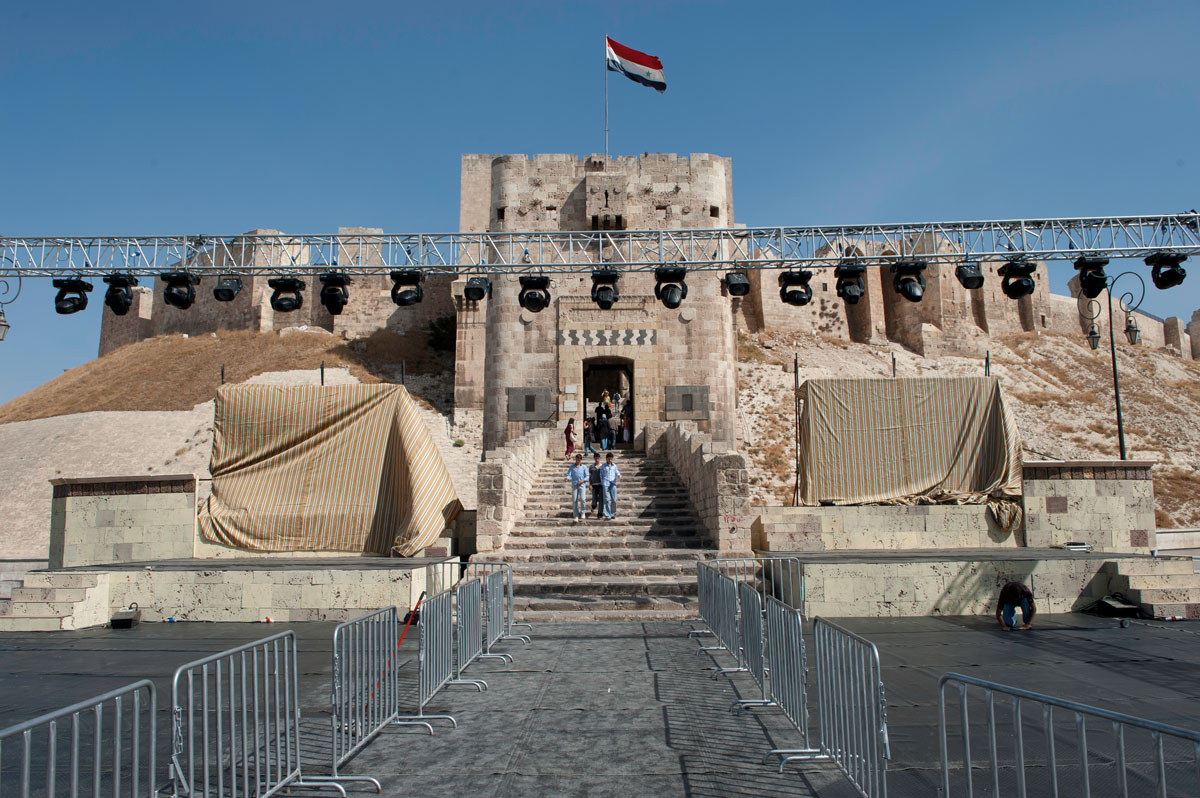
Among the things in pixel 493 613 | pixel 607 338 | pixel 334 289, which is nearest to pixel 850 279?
pixel 493 613

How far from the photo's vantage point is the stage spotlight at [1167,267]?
13430 millimetres

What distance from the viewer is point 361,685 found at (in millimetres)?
5641

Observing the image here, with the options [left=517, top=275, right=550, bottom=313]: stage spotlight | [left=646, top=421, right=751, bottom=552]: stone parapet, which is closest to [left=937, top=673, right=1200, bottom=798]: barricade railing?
[left=646, top=421, right=751, bottom=552]: stone parapet

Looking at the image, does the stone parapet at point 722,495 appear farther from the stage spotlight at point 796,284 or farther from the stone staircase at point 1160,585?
the stone staircase at point 1160,585

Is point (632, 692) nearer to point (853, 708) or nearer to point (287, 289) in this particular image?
point (853, 708)

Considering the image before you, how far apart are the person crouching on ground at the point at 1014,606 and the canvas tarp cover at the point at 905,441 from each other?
5522mm

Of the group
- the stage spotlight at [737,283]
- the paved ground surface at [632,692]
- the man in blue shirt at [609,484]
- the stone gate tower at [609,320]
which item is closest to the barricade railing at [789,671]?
the paved ground surface at [632,692]

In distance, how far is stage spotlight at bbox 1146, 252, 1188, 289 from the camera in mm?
13430

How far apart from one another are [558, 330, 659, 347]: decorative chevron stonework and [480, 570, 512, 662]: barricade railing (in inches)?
597

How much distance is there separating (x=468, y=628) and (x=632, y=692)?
2.14 m

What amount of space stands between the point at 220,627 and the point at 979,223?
1327 centimetres

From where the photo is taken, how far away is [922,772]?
4848 mm

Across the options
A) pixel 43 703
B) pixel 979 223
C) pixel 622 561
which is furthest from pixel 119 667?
pixel 979 223

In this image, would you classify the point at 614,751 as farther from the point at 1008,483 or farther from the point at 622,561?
the point at 1008,483
